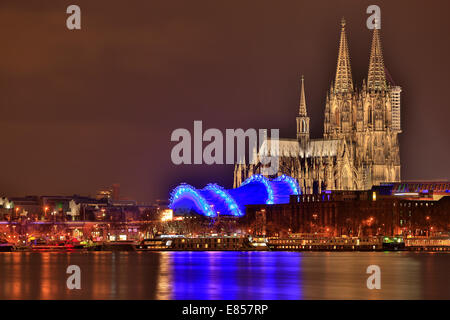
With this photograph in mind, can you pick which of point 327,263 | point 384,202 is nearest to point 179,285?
point 327,263

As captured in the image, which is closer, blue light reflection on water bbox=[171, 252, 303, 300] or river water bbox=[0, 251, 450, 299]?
blue light reflection on water bbox=[171, 252, 303, 300]

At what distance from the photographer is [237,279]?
96.0 m

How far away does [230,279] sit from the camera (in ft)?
316

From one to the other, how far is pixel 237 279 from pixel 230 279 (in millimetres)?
618

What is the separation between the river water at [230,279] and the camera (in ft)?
271

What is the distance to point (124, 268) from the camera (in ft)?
371

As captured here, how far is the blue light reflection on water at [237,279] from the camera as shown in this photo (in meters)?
82.4

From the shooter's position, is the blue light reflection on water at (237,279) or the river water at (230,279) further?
the river water at (230,279)

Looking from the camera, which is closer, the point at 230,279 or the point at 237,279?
the point at 237,279

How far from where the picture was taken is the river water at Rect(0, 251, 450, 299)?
271 feet
